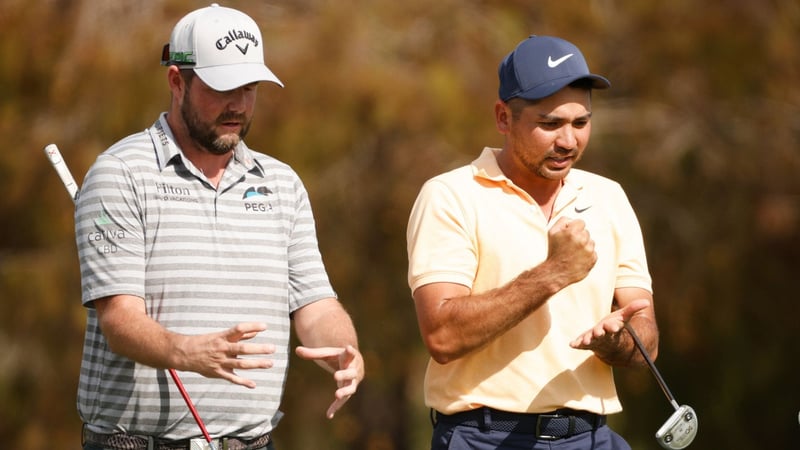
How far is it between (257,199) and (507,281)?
793 millimetres

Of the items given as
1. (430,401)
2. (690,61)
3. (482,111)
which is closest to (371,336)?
(482,111)

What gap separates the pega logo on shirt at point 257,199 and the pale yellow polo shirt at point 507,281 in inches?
19.6

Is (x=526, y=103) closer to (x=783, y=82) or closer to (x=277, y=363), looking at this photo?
(x=277, y=363)

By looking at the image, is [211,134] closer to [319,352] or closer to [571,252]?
[319,352]

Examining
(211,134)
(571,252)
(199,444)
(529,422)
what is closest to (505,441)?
(529,422)

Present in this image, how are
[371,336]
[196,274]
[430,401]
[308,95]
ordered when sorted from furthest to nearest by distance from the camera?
[371,336] → [308,95] → [430,401] → [196,274]

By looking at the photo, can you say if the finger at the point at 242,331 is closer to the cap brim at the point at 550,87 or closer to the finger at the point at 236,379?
the finger at the point at 236,379

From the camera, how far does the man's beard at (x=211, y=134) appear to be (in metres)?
4.29

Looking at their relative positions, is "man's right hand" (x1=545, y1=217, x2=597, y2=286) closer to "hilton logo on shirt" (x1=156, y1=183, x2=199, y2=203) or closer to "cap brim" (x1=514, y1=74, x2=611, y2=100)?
"cap brim" (x1=514, y1=74, x2=611, y2=100)

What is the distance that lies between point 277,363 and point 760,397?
26.5ft

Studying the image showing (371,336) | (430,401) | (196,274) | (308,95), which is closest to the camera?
(196,274)

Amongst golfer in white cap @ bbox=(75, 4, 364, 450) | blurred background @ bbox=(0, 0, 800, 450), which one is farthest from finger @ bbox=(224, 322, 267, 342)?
blurred background @ bbox=(0, 0, 800, 450)

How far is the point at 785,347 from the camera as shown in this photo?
11.6 metres

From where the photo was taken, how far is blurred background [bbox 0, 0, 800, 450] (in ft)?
34.7
